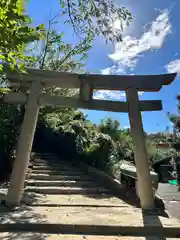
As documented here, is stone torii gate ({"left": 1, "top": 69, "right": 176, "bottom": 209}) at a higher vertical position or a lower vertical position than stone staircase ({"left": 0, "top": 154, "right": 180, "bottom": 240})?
higher

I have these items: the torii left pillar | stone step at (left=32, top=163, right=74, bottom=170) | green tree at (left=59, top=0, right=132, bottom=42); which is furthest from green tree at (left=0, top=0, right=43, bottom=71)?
stone step at (left=32, top=163, right=74, bottom=170)

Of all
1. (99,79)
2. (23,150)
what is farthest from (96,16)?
(23,150)

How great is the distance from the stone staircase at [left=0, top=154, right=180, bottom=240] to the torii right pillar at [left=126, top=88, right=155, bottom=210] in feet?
1.06

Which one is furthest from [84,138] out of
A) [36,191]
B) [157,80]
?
[157,80]

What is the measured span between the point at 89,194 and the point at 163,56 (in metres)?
5.76

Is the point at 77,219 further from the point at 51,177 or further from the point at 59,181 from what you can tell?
the point at 51,177

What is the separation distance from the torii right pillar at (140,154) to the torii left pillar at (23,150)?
87.0 inches

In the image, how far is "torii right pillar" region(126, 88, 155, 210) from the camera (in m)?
4.57

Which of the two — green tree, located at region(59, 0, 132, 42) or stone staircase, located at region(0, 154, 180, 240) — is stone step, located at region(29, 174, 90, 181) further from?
green tree, located at region(59, 0, 132, 42)

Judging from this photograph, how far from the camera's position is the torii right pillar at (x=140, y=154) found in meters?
4.57

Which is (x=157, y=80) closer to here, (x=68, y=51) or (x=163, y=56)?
(x=163, y=56)

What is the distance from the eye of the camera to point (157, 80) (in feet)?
16.8

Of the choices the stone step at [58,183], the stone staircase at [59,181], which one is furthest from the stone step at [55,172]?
the stone step at [58,183]

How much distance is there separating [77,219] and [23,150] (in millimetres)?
1866
